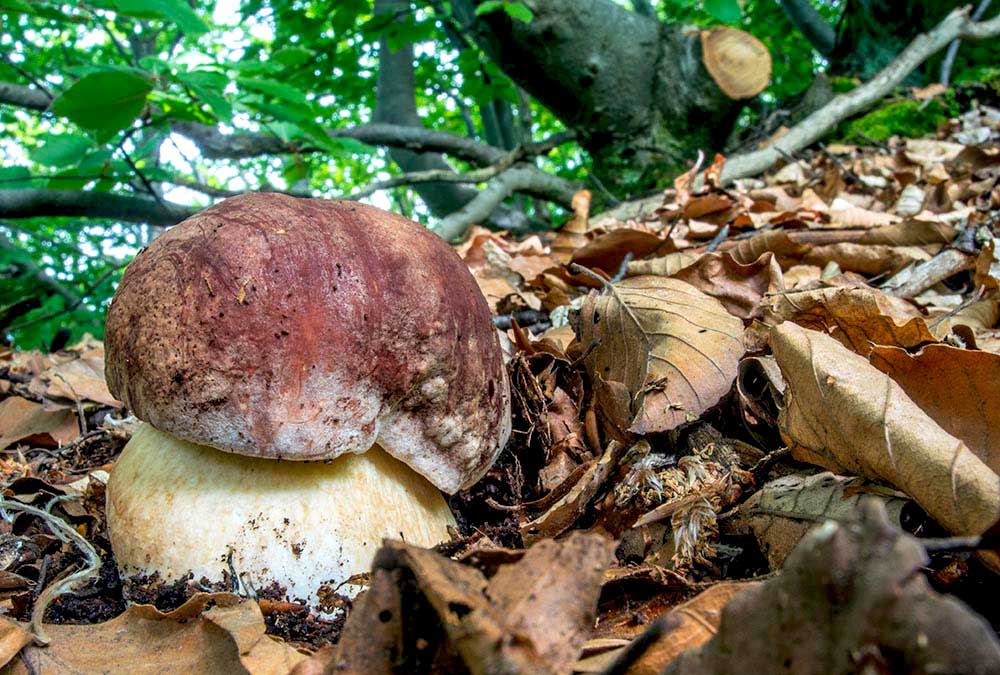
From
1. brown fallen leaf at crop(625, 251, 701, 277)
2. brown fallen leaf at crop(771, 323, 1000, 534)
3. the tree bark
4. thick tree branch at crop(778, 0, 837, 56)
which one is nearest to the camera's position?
brown fallen leaf at crop(771, 323, 1000, 534)

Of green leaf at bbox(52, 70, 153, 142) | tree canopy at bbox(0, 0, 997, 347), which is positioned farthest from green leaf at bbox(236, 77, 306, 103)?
green leaf at bbox(52, 70, 153, 142)

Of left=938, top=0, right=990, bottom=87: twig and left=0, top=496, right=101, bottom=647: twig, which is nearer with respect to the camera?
left=0, top=496, right=101, bottom=647: twig

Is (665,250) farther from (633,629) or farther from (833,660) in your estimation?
(833,660)

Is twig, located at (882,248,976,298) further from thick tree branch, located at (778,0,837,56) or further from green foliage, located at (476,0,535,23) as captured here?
thick tree branch, located at (778,0,837,56)

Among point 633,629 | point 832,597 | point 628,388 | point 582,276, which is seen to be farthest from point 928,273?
point 832,597

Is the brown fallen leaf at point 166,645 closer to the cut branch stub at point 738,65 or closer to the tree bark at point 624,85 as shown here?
the tree bark at point 624,85

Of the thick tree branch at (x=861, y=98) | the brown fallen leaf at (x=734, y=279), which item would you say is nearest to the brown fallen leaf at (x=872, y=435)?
the brown fallen leaf at (x=734, y=279)
